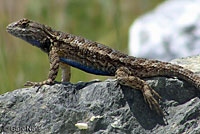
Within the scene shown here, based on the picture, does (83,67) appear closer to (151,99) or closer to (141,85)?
(141,85)

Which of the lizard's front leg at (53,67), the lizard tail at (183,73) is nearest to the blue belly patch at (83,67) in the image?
the lizard's front leg at (53,67)

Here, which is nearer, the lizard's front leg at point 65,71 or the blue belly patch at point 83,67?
the blue belly patch at point 83,67

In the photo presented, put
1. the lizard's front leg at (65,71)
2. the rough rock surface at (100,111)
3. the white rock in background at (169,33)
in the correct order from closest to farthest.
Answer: the rough rock surface at (100,111)
the lizard's front leg at (65,71)
the white rock in background at (169,33)

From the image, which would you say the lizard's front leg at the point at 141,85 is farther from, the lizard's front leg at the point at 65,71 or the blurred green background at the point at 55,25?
the blurred green background at the point at 55,25

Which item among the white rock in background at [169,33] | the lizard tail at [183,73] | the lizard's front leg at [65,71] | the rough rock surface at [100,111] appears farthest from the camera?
the white rock in background at [169,33]

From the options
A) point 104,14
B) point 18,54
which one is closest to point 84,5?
point 104,14

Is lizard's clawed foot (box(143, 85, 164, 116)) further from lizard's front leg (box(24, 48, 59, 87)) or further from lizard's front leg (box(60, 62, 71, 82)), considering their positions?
lizard's front leg (box(60, 62, 71, 82))

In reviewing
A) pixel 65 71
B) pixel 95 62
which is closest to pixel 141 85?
pixel 95 62

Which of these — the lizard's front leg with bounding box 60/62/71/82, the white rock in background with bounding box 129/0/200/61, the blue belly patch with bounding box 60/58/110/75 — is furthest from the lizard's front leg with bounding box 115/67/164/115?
the white rock in background with bounding box 129/0/200/61
